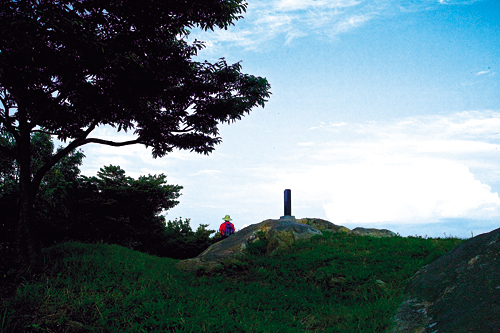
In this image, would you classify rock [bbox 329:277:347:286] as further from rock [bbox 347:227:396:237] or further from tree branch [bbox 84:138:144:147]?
tree branch [bbox 84:138:144:147]

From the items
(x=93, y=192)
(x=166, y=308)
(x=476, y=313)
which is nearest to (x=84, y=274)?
(x=166, y=308)

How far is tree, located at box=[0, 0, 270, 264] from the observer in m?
8.60

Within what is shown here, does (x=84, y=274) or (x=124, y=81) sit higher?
(x=124, y=81)

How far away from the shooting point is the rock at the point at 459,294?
500cm

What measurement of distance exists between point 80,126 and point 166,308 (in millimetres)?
8324

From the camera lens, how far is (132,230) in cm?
1750

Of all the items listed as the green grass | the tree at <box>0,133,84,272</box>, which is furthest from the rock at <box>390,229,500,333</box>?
the tree at <box>0,133,84,272</box>

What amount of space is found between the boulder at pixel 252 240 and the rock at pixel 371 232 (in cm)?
177

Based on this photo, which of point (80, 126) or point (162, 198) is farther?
point (162, 198)

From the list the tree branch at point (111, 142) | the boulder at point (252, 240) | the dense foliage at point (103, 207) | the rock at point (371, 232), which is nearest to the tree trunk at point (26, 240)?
the tree branch at point (111, 142)

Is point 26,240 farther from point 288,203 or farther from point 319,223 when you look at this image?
point 319,223

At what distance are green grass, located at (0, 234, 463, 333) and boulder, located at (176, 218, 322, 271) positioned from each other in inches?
16.9

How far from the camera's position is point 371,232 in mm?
13773

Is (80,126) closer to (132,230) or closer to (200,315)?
(132,230)
